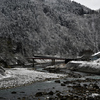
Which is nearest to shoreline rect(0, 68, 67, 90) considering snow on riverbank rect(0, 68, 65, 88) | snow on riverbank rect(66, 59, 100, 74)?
snow on riverbank rect(0, 68, 65, 88)

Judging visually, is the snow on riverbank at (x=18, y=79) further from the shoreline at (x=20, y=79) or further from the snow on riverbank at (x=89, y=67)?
the snow on riverbank at (x=89, y=67)

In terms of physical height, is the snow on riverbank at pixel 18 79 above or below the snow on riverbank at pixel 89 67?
above

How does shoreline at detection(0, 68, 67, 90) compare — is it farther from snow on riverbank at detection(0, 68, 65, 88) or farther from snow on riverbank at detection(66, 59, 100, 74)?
snow on riverbank at detection(66, 59, 100, 74)

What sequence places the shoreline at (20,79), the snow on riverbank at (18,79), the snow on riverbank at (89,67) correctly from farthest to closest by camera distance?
the snow on riverbank at (89,67) < the snow on riverbank at (18,79) < the shoreline at (20,79)

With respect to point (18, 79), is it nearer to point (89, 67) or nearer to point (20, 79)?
point (20, 79)

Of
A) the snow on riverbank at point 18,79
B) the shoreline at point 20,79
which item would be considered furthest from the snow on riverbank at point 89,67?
the snow on riverbank at point 18,79

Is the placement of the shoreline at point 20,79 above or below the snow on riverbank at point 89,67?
above

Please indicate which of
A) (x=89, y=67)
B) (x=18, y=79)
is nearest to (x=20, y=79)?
(x=18, y=79)

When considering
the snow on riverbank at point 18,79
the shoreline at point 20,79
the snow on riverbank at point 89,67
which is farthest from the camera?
the snow on riverbank at point 89,67

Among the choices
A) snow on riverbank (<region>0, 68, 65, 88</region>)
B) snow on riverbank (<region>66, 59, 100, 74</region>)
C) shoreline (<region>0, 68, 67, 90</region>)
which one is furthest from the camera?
snow on riverbank (<region>66, 59, 100, 74</region>)

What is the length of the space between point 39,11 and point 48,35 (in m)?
37.9

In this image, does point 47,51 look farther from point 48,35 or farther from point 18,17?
point 18,17

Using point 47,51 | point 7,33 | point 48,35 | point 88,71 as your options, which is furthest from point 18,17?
point 88,71

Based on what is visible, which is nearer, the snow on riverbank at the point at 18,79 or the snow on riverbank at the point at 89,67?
the snow on riverbank at the point at 18,79
